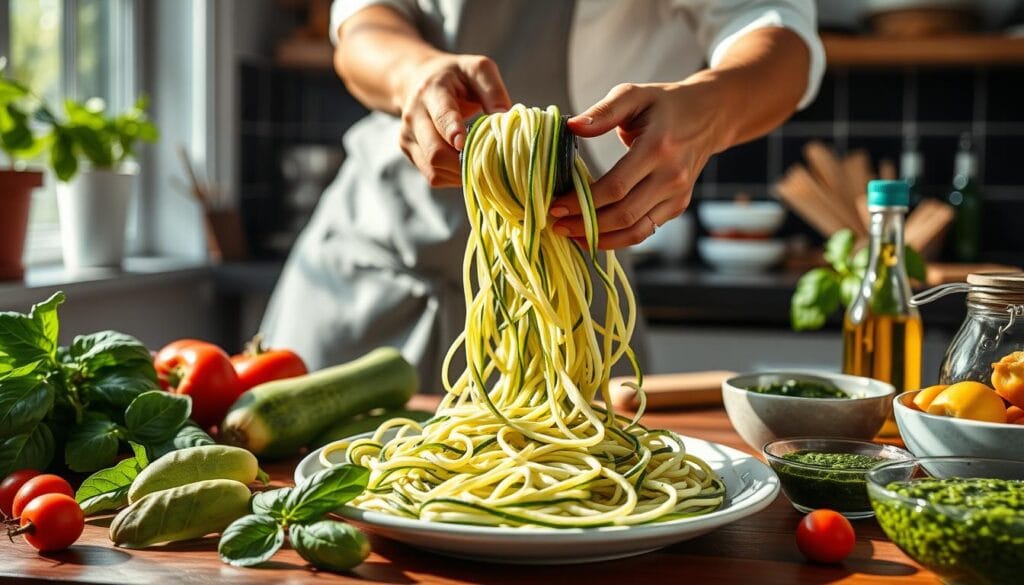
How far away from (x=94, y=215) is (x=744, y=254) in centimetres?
168

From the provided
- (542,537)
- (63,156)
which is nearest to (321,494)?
(542,537)

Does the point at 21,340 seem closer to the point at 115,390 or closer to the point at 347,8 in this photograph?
the point at 115,390

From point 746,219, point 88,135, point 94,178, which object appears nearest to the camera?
point 88,135

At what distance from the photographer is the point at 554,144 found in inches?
36.4

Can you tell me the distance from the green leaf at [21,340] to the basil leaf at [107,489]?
15cm

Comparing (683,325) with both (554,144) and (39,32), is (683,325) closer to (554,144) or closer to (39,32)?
(39,32)

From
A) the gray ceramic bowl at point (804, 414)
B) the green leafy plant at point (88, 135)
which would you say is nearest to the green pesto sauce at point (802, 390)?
the gray ceramic bowl at point (804, 414)

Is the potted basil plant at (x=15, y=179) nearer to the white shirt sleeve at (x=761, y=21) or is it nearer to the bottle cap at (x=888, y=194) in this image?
the white shirt sleeve at (x=761, y=21)

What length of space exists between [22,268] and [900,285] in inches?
68.2

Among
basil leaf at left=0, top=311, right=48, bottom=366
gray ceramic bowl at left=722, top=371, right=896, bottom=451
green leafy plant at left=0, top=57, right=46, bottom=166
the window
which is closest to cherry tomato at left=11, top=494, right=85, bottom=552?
basil leaf at left=0, top=311, right=48, bottom=366

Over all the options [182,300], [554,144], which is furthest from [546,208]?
[182,300]

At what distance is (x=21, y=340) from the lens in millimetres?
975

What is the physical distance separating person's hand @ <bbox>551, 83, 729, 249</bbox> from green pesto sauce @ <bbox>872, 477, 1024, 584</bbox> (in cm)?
34

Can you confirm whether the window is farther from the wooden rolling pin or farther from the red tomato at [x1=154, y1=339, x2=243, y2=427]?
the wooden rolling pin
